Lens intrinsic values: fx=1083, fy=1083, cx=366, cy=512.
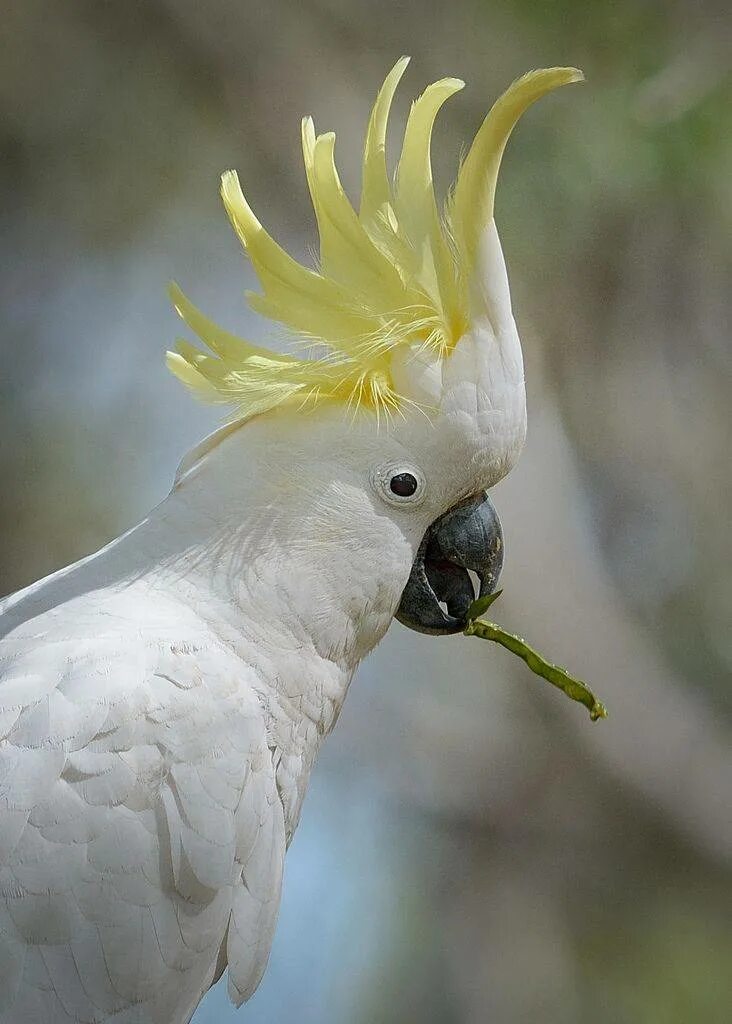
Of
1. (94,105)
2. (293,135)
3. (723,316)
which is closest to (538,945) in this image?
(723,316)

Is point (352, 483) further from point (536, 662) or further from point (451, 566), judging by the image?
point (536, 662)

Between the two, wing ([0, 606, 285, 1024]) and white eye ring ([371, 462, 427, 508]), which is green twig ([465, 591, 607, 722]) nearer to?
white eye ring ([371, 462, 427, 508])

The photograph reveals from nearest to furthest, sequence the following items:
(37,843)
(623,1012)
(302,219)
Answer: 1. (37,843)
2. (623,1012)
3. (302,219)

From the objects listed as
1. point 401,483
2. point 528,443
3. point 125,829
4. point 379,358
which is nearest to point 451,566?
point 401,483

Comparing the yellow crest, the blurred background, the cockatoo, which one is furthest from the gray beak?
the blurred background

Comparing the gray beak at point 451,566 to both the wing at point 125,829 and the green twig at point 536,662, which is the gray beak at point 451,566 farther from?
the wing at point 125,829

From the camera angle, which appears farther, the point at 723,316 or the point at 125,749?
the point at 723,316

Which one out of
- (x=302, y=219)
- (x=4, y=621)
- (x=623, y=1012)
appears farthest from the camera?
(x=302, y=219)

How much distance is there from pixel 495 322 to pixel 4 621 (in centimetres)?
60

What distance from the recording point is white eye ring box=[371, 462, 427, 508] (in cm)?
115

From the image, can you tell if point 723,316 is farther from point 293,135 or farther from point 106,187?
point 106,187

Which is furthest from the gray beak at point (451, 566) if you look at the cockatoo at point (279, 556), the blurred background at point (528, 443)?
the blurred background at point (528, 443)

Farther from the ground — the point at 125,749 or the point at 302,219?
the point at 302,219

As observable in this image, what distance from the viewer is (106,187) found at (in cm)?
221
